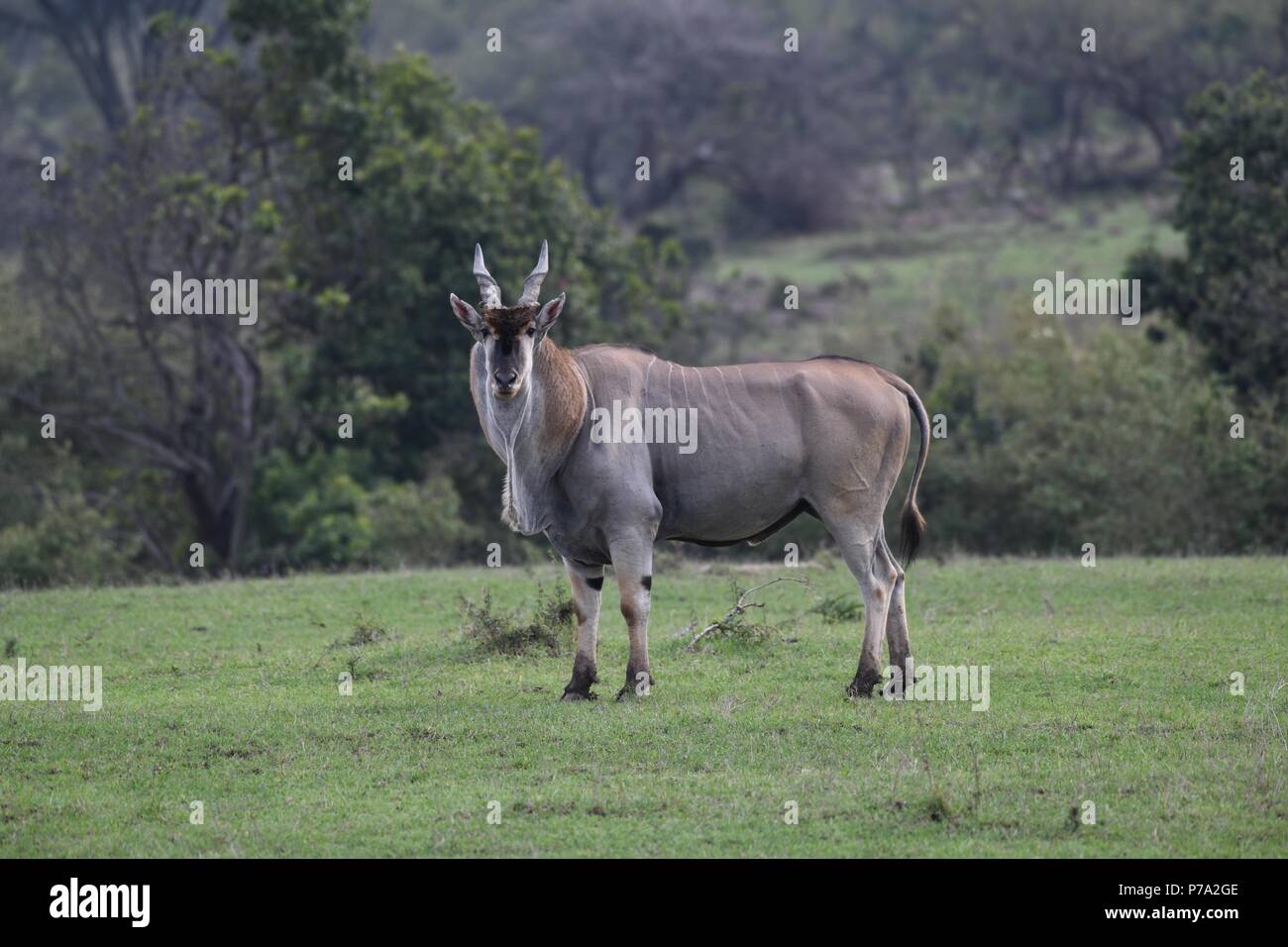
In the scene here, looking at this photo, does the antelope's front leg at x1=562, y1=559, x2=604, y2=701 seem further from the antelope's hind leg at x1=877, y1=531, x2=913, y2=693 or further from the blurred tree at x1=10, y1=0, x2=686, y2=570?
the blurred tree at x1=10, y1=0, x2=686, y2=570

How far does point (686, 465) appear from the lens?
11.8 meters

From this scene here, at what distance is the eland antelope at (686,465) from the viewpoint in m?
11.5

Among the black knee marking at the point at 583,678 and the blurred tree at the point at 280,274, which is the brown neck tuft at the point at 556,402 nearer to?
the black knee marking at the point at 583,678

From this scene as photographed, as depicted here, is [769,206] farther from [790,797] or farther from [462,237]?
[790,797]

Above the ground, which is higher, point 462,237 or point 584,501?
point 462,237

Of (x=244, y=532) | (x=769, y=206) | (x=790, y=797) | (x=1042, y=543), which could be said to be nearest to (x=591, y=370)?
(x=790, y=797)

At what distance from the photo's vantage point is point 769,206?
56281mm

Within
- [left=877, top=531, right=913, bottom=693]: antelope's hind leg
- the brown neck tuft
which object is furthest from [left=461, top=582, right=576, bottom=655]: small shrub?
[left=877, top=531, right=913, bottom=693]: antelope's hind leg

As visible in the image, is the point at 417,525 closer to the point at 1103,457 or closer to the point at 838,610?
the point at 1103,457

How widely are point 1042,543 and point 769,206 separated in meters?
32.2

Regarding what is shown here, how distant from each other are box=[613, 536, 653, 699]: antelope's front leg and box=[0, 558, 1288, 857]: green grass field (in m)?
0.21

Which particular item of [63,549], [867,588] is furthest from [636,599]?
[63,549]

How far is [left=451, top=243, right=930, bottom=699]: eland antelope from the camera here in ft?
37.6
